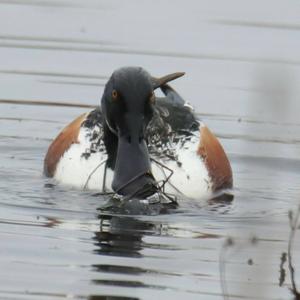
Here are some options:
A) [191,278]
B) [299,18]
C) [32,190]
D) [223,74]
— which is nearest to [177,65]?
Result: [223,74]

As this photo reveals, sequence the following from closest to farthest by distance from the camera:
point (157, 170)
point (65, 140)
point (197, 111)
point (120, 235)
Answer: point (120, 235) < point (157, 170) < point (65, 140) < point (197, 111)

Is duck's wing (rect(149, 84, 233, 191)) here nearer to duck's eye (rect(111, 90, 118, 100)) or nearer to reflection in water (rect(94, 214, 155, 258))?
duck's eye (rect(111, 90, 118, 100))

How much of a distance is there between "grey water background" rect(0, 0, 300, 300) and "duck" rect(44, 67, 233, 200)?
0.65 feet

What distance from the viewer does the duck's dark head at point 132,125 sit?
32.3 feet

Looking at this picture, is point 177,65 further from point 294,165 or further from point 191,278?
point 191,278

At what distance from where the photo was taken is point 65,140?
11.2 metres

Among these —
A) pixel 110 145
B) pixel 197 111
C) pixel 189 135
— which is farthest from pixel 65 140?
pixel 197 111

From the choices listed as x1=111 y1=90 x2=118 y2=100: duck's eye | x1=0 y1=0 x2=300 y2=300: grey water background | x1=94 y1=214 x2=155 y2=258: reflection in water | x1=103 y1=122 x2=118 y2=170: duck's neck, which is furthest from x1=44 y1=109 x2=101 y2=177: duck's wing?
x1=94 y1=214 x2=155 y2=258: reflection in water

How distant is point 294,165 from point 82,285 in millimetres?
4498

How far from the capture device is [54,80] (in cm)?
1376

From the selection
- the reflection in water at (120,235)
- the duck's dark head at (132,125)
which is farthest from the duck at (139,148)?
the reflection in water at (120,235)

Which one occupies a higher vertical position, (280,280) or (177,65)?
(177,65)

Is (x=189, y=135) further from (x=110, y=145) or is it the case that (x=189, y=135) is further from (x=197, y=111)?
(x=197, y=111)

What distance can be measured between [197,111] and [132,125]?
10.5 feet
